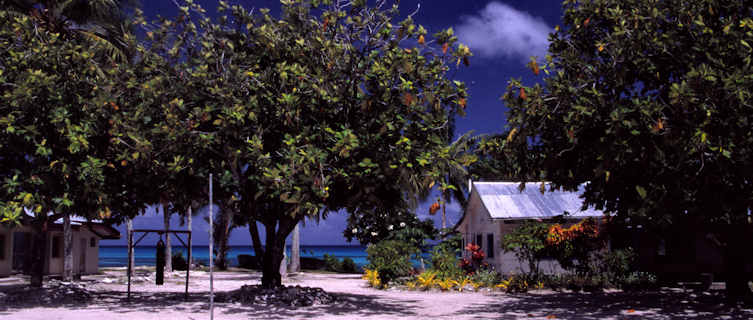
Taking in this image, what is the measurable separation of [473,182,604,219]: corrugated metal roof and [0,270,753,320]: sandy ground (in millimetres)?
5183

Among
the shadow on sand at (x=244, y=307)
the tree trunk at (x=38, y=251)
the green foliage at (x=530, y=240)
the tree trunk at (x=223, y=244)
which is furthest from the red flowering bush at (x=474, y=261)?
the tree trunk at (x=223, y=244)

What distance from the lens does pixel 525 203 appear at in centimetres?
2869

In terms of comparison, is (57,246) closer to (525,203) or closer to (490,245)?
(490,245)

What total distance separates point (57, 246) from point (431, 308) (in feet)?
77.3

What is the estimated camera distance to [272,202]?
19.3 m

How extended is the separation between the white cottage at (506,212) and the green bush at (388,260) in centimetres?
416

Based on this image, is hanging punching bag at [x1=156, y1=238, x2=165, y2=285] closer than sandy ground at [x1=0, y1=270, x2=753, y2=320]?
No

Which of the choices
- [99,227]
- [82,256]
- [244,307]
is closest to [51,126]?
[244,307]

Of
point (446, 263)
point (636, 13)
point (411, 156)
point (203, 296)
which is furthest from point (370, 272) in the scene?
point (636, 13)

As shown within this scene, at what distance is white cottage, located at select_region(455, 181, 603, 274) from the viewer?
27.3 m

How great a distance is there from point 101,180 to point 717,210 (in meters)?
15.5

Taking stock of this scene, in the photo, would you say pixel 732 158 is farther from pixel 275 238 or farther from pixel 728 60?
pixel 275 238

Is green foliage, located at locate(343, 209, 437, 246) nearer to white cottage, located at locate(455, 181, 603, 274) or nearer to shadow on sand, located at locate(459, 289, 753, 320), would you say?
white cottage, located at locate(455, 181, 603, 274)

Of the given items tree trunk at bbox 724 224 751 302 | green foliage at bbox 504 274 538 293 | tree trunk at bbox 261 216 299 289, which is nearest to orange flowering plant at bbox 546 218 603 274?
green foliage at bbox 504 274 538 293
